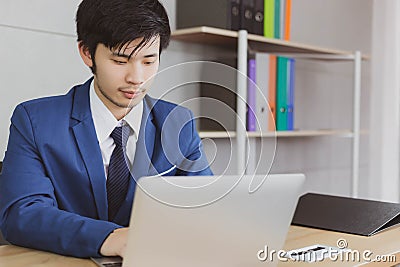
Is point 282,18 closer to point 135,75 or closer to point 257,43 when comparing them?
point 257,43

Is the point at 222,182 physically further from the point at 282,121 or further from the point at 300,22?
the point at 300,22

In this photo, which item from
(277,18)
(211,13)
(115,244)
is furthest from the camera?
(277,18)

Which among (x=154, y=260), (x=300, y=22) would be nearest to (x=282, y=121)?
(x=300, y=22)

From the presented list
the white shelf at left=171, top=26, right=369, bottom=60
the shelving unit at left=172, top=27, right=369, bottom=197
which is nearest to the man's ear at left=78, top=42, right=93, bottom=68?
the shelving unit at left=172, top=27, right=369, bottom=197

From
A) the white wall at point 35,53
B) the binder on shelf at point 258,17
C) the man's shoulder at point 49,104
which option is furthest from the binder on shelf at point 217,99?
the binder on shelf at point 258,17

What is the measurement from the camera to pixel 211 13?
95.3 inches

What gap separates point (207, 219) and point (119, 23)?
0.51 meters

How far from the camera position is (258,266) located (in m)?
1.02

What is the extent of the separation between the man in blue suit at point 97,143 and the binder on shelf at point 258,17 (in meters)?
1.27

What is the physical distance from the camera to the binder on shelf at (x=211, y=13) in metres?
2.41

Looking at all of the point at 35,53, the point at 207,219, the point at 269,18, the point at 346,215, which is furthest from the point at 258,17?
the point at 207,219

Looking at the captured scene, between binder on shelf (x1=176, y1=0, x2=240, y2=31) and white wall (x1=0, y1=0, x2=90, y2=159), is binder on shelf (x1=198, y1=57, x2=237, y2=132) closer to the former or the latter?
white wall (x1=0, y1=0, x2=90, y2=159)

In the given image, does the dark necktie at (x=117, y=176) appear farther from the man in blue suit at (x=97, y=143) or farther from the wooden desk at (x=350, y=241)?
the wooden desk at (x=350, y=241)

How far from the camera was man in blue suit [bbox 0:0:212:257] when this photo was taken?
1122 millimetres
